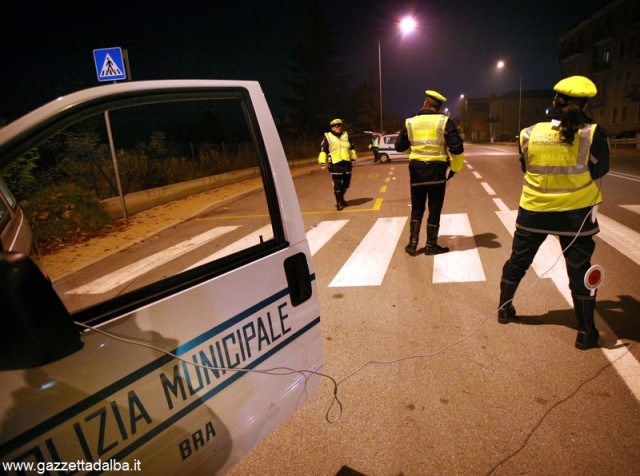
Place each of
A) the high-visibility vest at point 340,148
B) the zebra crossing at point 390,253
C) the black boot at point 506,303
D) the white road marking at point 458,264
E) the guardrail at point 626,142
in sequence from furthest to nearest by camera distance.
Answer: the guardrail at point 626,142
the high-visibility vest at point 340,148
the zebra crossing at point 390,253
the white road marking at point 458,264
the black boot at point 506,303

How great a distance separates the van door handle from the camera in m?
1.84

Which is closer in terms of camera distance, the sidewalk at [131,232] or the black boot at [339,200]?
the sidewalk at [131,232]

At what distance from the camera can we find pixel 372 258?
549cm

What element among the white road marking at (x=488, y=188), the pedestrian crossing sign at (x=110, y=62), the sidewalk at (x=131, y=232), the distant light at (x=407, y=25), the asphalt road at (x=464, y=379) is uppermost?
the distant light at (x=407, y=25)

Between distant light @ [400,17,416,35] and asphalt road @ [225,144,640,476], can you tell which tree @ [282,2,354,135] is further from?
asphalt road @ [225,144,640,476]

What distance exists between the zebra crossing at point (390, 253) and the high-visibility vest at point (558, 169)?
1.41 metres

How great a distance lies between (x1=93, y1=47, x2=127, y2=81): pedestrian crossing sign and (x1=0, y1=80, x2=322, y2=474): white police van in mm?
6101

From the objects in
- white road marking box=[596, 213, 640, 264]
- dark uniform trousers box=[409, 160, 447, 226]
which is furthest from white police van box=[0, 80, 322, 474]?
white road marking box=[596, 213, 640, 264]

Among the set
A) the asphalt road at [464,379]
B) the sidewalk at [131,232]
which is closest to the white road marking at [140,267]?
the sidewalk at [131,232]

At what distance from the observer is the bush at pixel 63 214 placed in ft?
25.0

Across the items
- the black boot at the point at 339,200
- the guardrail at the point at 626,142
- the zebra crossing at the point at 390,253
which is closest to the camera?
the zebra crossing at the point at 390,253

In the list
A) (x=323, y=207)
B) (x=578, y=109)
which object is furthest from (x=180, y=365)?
(x=323, y=207)

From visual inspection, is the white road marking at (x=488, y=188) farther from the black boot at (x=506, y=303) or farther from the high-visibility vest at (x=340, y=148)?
the black boot at (x=506, y=303)

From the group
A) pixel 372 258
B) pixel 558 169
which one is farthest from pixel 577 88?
pixel 372 258
